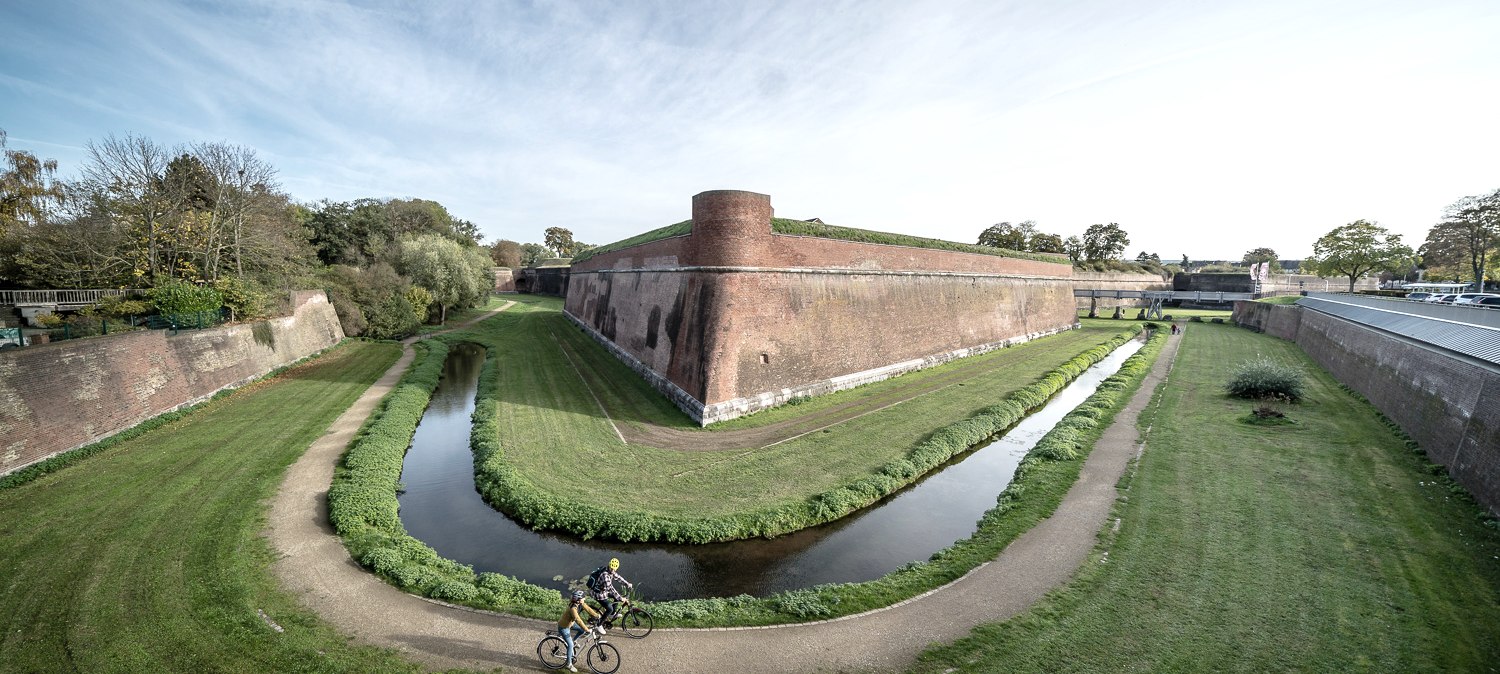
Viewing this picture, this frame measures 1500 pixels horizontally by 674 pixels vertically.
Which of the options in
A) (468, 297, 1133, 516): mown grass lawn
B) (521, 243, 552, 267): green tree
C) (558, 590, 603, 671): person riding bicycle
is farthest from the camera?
(521, 243, 552, 267): green tree

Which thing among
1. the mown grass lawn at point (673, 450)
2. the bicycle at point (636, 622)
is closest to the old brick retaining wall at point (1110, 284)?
the mown grass lawn at point (673, 450)

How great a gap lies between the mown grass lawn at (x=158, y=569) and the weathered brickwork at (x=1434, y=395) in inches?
748

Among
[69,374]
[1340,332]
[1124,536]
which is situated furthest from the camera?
[1340,332]

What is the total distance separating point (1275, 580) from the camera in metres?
8.04

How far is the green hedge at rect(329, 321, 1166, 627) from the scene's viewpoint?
25.4ft

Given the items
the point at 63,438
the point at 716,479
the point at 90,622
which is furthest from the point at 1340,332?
the point at 63,438

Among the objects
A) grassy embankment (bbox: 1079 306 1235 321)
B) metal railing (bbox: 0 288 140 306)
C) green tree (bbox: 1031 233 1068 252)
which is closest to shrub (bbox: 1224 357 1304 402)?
grassy embankment (bbox: 1079 306 1235 321)

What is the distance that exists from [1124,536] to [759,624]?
6.95 meters

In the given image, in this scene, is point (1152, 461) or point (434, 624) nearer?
point (434, 624)

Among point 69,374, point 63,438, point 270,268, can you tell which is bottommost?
point 63,438

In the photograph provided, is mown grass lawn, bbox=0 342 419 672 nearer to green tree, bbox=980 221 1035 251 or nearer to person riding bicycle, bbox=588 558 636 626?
person riding bicycle, bbox=588 558 636 626

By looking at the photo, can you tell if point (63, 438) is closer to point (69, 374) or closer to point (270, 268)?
point (69, 374)

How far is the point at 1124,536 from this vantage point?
31.2ft

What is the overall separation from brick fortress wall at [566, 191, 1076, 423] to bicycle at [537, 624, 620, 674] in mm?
9182
